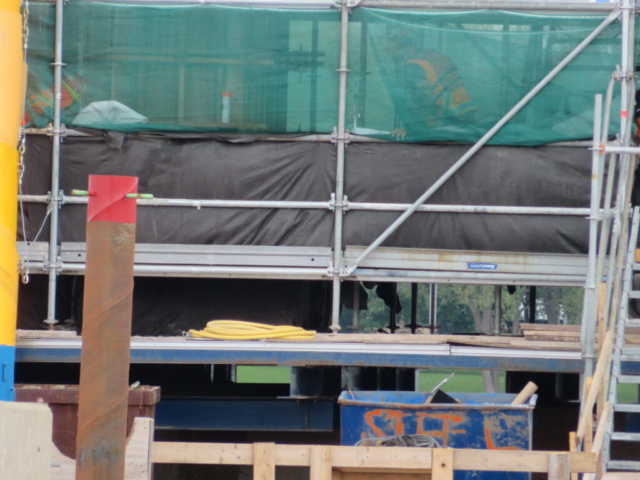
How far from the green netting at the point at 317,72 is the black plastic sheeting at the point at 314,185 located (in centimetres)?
20

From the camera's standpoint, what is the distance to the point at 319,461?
23.0 feet

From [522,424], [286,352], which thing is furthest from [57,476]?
[522,424]

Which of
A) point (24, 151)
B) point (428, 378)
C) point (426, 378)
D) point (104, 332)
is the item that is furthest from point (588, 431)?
point (426, 378)

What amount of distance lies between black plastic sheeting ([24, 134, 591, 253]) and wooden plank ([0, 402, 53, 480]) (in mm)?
6458

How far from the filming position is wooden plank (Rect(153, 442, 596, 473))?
6.93 metres

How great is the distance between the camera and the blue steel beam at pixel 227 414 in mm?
9062

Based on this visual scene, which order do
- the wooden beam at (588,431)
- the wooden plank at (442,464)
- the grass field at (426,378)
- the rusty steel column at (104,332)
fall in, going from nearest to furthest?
the rusty steel column at (104,332), the wooden plank at (442,464), the wooden beam at (588,431), the grass field at (426,378)

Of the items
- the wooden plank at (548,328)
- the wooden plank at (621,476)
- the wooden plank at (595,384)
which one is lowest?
the wooden plank at (621,476)

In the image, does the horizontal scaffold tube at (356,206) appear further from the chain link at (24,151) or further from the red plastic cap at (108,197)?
the red plastic cap at (108,197)

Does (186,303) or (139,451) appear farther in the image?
(186,303)

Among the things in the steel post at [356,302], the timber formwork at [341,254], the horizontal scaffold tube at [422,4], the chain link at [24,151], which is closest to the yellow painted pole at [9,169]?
the chain link at [24,151]

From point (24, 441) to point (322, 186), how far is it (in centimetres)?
689

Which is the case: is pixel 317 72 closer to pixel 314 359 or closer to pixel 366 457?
pixel 314 359

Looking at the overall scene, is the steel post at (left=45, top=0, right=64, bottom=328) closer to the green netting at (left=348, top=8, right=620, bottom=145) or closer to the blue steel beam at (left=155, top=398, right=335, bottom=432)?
the blue steel beam at (left=155, top=398, right=335, bottom=432)
